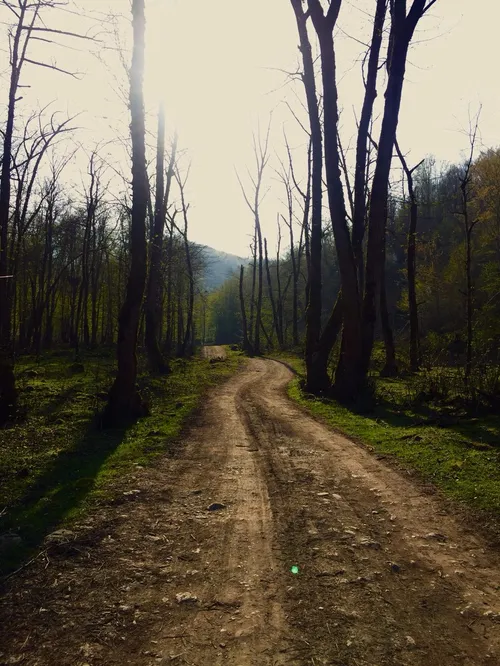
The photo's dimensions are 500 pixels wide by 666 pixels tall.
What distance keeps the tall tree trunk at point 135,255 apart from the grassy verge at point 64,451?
0.86 metres

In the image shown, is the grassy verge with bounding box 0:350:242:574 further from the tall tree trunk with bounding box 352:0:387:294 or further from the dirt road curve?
the tall tree trunk with bounding box 352:0:387:294

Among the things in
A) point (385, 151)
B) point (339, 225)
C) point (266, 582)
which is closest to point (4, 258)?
point (339, 225)

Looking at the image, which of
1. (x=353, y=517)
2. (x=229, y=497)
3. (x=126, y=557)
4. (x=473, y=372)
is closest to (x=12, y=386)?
(x=229, y=497)

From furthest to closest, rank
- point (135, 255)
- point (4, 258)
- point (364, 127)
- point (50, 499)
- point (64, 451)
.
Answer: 1. point (364, 127)
2. point (4, 258)
3. point (135, 255)
4. point (64, 451)
5. point (50, 499)

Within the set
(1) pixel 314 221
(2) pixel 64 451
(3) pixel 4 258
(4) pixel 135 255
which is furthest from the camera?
(1) pixel 314 221

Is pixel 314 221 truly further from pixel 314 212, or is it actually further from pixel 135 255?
pixel 135 255

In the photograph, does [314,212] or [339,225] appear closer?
[339,225]

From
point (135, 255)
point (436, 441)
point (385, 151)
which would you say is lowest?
point (436, 441)

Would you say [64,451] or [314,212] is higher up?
[314,212]

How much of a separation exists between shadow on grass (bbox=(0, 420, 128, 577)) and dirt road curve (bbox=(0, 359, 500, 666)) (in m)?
0.35

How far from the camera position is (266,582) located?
401cm

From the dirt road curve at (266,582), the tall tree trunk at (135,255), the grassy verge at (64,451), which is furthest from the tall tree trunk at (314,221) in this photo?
the dirt road curve at (266,582)

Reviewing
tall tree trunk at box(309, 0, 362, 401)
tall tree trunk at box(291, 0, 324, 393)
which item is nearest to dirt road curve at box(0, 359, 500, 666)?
tall tree trunk at box(309, 0, 362, 401)

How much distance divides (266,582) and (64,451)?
203 inches
